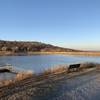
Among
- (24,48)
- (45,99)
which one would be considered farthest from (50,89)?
(24,48)

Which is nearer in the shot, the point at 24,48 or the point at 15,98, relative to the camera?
the point at 15,98

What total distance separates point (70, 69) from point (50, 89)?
10527 millimetres

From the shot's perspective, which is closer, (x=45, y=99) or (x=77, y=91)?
(x=45, y=99)

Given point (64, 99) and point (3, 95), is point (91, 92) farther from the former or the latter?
point (3, 95)

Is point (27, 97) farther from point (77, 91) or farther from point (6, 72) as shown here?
point (6, 72)

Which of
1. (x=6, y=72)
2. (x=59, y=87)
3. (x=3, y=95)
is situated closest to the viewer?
(x=3, y=95)

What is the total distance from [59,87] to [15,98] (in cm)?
393

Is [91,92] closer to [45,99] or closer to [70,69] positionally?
[45,99]

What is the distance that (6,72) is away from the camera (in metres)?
28.4

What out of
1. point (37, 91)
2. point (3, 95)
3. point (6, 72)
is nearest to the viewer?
point (3, 95)

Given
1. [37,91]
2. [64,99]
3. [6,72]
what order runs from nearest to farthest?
1. [64,99]
2. [37,91]
3. [6,72]

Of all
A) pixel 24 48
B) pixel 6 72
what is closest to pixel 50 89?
pixel 6 72

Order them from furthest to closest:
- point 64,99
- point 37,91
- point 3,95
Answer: point 37,91
point 3,95
point 64,99

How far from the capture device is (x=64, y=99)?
10.9 metres
